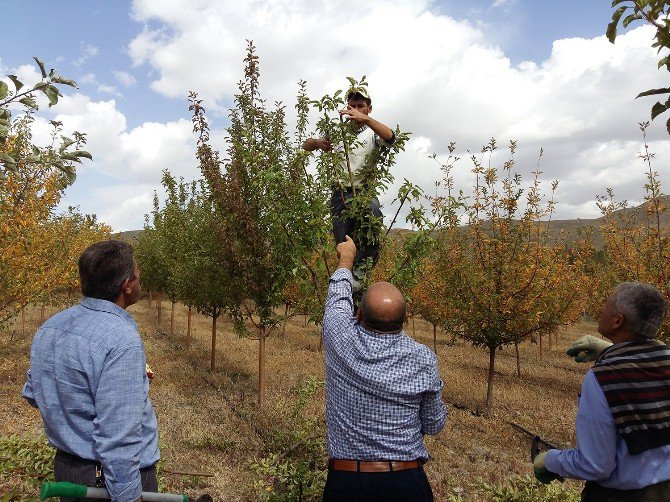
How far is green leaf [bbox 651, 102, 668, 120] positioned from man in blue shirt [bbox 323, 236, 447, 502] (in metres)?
1.35

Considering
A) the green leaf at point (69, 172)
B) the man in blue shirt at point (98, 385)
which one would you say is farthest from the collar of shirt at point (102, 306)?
the green leaf at point (69, 172)

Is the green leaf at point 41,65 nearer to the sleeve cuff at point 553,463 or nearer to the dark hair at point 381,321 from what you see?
the dark hair at point 381,321

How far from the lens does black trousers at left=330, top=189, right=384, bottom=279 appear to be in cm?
383

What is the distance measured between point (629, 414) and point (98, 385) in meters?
2.52

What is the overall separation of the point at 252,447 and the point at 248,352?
1132 centimetres

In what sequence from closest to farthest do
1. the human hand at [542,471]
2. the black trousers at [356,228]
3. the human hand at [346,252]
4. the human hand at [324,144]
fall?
the human hand at [542,471], the human hand at [346,252], the black trousers at [356,228], the human hand at [324,144]

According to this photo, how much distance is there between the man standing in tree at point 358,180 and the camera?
375 centimetres

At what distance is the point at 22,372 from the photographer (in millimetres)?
12320

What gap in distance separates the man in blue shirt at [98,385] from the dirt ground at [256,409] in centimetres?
305

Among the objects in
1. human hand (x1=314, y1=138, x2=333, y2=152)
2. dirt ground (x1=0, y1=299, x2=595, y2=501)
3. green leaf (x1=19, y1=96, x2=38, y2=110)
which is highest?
human hand (x1=314, y1=138, x2=333, y2=152)

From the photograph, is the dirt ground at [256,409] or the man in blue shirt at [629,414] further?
the dirt ground at [256,409]

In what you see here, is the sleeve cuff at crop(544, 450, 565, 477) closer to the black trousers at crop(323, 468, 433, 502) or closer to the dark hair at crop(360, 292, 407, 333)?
the black trousers at crop(323, 468, 433, 502)

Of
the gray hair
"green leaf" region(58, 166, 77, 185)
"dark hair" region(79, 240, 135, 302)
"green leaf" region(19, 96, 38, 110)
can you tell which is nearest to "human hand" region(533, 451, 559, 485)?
the gray hair

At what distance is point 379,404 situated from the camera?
2373 mm
